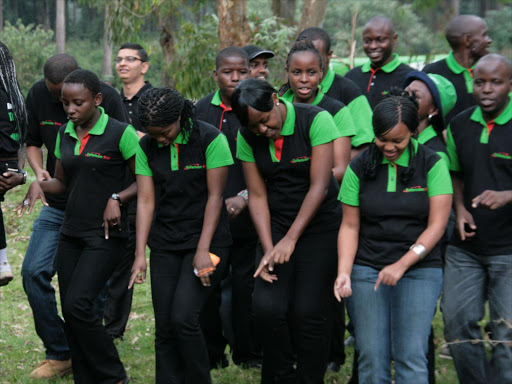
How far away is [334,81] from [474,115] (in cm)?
144

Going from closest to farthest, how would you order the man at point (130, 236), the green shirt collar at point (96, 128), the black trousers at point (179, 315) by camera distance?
1. the black trousers at point (179, 315)
2. the green shirt collar at point (96, 128)
3. the man at point (130, 236)

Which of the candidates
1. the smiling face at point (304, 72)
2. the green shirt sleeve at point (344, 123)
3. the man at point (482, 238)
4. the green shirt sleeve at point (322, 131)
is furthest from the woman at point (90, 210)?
the man at point (482, 238)

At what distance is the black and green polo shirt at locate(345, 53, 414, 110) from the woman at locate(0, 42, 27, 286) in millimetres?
3124

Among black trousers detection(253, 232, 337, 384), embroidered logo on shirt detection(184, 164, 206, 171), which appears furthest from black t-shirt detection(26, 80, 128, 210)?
black trousers detection(253, 232, 337, 384)

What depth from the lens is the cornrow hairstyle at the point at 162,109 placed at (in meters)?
5.11

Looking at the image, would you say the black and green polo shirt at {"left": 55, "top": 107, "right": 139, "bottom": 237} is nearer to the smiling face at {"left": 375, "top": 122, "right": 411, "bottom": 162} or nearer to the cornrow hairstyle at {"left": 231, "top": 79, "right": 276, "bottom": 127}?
the cornrow hairstyle at {"left": 231, "top": 79, "right": 276, "bottom": 127}

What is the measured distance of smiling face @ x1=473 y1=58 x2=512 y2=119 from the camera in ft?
16.8

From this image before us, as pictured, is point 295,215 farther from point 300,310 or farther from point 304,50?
point 304,50

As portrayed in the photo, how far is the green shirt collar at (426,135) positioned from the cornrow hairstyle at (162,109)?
5.42ft

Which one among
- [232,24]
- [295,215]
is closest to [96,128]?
[295,215]

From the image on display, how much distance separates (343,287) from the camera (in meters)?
4.79

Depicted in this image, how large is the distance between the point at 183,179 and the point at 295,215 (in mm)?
797

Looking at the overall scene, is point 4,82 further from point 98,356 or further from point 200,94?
point 200,94

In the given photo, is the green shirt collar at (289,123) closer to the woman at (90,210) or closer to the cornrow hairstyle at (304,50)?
the cornrow hairstyle at (304,50)
